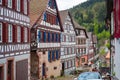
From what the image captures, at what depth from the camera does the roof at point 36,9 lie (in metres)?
36.0

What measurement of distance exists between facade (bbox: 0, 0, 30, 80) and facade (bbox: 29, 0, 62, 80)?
5800 mm

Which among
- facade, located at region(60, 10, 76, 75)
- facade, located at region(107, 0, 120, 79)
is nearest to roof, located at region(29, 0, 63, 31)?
facade, located at region(107, 0, 120, 79)

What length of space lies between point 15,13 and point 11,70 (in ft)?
16.2

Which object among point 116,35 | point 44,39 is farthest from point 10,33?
point 44,39

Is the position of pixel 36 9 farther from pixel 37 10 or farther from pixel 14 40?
pixel 14 40

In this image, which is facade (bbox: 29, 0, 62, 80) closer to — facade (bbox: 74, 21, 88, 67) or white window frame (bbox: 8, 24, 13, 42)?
white window frame (bbox: 8, 24, 13, 42)

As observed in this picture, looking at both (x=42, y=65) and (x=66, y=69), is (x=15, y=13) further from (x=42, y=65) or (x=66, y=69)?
(x=66, y=69)

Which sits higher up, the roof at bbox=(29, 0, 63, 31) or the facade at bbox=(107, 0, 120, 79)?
the roof at bbox=(29, 0, 63, 31)

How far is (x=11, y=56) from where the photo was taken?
80.4ft

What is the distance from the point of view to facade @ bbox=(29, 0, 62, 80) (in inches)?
1417

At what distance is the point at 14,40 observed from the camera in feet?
83.0

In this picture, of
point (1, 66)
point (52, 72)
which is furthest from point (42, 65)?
point (1, 66)

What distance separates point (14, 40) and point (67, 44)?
29.4 meters

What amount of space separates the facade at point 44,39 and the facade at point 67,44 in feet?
17.1
